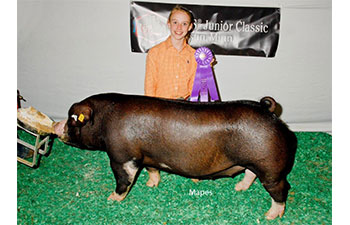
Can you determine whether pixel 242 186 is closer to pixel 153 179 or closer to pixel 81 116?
pixel 153 179

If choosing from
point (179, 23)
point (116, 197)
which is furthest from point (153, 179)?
point (179, 23)

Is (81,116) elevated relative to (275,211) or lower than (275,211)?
elevated

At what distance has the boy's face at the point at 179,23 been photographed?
2.51 m

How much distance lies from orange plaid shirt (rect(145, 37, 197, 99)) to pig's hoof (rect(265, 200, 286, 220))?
1293 mm

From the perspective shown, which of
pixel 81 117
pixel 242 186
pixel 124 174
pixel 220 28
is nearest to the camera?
pixel 81 117

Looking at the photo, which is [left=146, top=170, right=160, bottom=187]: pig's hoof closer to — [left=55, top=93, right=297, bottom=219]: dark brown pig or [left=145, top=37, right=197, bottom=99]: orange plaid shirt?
[left=55, top=93, right=297, bottom=219]: dark brown pig

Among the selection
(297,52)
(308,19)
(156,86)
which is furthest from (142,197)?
(308,19)

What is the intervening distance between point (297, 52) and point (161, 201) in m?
2.64

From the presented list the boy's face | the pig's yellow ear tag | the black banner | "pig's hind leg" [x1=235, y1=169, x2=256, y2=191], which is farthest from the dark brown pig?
the black banner

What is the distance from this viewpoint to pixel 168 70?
105 inches

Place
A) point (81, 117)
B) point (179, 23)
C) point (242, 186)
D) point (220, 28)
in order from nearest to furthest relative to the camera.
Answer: point (81, 117) → point (179, 23) → point (242, 186) → point (220, 28)

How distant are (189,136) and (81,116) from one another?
2.73 ft

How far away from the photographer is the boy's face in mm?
2510

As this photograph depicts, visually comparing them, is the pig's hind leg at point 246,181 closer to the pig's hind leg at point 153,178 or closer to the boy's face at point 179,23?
the pig's hind leg at point 153,178
